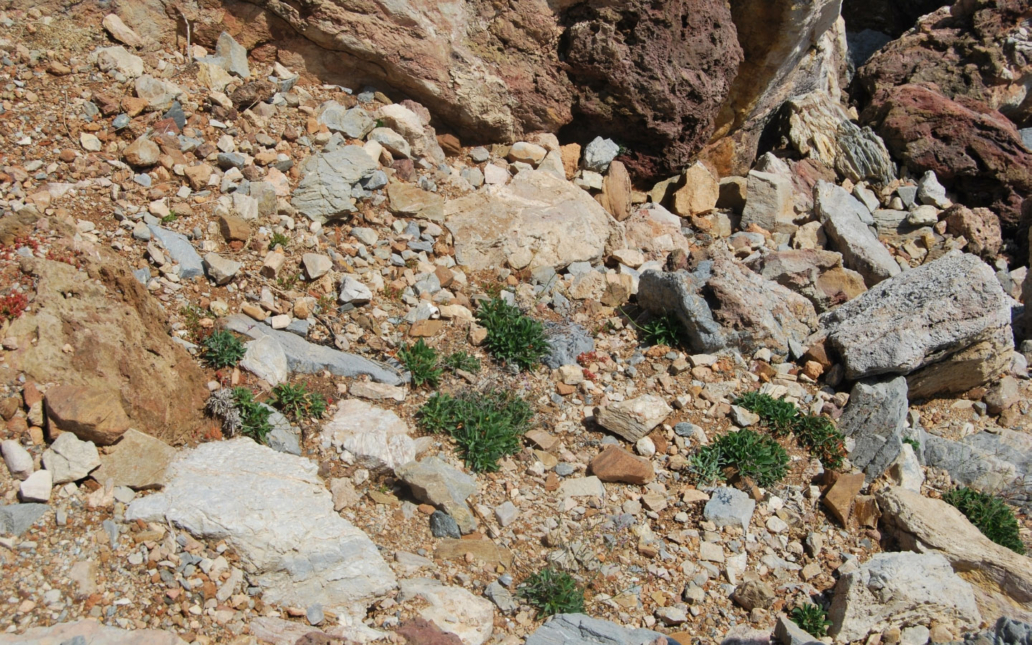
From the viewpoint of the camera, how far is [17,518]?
3.55 meters

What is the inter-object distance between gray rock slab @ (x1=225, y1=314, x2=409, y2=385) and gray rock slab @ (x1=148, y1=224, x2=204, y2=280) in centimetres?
44

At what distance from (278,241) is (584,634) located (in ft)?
11.4

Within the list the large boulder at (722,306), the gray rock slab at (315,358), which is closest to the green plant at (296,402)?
the gray rock slab at (315,358)

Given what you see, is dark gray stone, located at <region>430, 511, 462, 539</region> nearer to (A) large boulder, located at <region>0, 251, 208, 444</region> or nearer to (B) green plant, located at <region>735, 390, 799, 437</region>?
(A) large boulder, located at <region>0, 251, 208, 444</region>

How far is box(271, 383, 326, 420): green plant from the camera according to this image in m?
4.82

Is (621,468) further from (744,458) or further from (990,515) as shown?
(990,515)

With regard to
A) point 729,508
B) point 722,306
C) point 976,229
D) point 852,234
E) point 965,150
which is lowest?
point 729,508

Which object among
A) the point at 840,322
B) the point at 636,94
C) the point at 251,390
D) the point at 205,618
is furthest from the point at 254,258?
the point at 840,322

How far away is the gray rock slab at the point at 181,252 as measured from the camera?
5.18 metres

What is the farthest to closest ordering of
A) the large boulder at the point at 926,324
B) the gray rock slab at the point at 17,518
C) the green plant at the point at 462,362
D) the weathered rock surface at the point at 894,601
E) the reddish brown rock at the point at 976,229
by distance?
the reddish brown rock at the point at 976,229 < the large boulder at the point at 926,324 < the green plant at the point at 462,362 < the weathered rock surface at the point at 894,601 < the gray rock slab at the point at 17,518

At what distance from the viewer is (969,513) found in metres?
5.65

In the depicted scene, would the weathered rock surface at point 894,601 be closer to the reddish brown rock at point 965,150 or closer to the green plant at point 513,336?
the green plant at point 513,336

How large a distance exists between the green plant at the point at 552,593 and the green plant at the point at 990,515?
3151 mm

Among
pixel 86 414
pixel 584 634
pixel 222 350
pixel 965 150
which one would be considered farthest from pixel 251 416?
pixel 965 150
